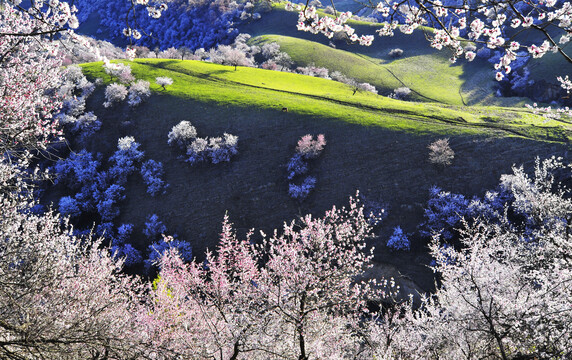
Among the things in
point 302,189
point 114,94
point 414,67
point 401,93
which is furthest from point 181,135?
point 414,67

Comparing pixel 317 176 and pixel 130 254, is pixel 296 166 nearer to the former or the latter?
pixel 317 176

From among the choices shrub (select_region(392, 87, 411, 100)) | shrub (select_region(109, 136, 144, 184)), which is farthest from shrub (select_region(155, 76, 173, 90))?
shrub (select_region(392, 87, 411, 100))

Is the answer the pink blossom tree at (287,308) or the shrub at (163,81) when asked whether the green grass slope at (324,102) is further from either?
the pink blossom tree at (287,308)

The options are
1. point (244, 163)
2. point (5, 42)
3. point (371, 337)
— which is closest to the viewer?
point (5, 42)

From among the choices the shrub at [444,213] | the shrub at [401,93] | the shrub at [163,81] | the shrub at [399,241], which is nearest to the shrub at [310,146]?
the shrub at [399,241]

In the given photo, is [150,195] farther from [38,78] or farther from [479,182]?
[479,182]

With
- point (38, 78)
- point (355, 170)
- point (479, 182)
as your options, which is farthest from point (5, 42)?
point (479, 182)

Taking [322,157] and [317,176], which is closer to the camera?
[317,176]
